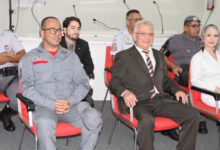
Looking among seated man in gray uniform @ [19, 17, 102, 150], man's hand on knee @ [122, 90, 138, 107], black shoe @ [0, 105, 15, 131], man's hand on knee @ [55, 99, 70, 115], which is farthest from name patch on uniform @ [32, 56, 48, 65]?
black shoe @ [0, 105, 15, 131]

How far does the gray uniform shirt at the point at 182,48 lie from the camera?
3748 mm

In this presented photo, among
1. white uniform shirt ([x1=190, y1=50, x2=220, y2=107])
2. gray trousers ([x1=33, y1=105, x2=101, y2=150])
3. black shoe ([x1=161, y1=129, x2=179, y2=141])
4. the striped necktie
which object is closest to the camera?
gray trousers ([x1=33, y1=105, x2=101, y2=150])

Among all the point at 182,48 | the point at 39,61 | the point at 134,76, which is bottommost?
the point at 134,76

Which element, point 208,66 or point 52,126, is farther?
point 208,66

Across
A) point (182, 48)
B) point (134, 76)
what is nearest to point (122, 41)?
point (182, 48)

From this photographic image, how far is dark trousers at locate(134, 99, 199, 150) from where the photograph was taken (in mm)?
2312

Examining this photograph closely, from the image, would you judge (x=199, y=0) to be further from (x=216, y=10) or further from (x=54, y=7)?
(x=54, y=7)

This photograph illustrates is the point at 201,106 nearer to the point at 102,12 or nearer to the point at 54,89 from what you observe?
the point at 54,89

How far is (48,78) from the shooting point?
2459 millimetres

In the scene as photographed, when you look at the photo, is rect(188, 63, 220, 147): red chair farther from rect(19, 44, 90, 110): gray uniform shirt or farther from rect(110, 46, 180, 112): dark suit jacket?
rect(19, 44, 90, 110): gray uniform shirt

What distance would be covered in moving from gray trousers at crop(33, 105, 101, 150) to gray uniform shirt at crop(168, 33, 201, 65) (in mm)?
1783

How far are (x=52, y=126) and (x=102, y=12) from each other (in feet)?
12.5

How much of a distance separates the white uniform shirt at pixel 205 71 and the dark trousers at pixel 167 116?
1.28ft

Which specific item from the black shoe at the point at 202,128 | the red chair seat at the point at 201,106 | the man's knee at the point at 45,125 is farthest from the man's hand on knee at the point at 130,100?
the black shoe at the point at 202,128
